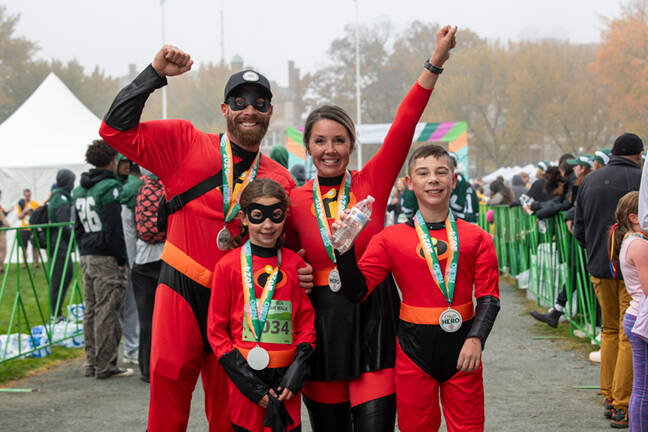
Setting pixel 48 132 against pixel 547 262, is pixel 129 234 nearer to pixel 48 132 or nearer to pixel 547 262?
pixel 547 262

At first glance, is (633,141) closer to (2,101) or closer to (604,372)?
(604,372)

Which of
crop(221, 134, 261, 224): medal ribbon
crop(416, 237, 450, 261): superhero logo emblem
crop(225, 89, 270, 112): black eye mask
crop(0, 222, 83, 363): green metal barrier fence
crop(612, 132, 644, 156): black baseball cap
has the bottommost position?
crop(0, 222, 83, 363): green metal barrier fence

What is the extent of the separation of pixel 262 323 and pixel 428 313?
73 cm

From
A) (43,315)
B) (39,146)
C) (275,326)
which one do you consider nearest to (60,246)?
(43,315)

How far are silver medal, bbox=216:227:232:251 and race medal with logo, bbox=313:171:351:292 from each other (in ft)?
1.39

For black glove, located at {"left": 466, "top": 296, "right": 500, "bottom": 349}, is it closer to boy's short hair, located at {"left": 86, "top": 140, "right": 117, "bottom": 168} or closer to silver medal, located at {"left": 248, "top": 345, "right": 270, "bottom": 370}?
silver medal, located at {"left": 248, "top": 345, "right": 270, "bottom": 370}

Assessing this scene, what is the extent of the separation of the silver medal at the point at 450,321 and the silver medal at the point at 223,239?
40.7 inches

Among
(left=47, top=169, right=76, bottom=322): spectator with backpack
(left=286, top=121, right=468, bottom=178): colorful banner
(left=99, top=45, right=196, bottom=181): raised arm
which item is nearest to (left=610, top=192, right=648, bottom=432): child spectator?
(left=99, top=45, right=196, bottom=181): raised arm

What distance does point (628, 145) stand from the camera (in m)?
5.83

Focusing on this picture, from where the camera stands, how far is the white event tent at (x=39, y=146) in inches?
696

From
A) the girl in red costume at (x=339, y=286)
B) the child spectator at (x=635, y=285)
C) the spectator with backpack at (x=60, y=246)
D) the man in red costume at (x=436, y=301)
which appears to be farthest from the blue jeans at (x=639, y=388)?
the spectator with backpack at (x=60, y=246)

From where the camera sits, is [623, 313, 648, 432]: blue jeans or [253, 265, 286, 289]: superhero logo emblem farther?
[623, 313, 648, 432]: blue jeans

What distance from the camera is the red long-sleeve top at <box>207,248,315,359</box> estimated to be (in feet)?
10.4

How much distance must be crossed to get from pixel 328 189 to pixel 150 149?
843mm
